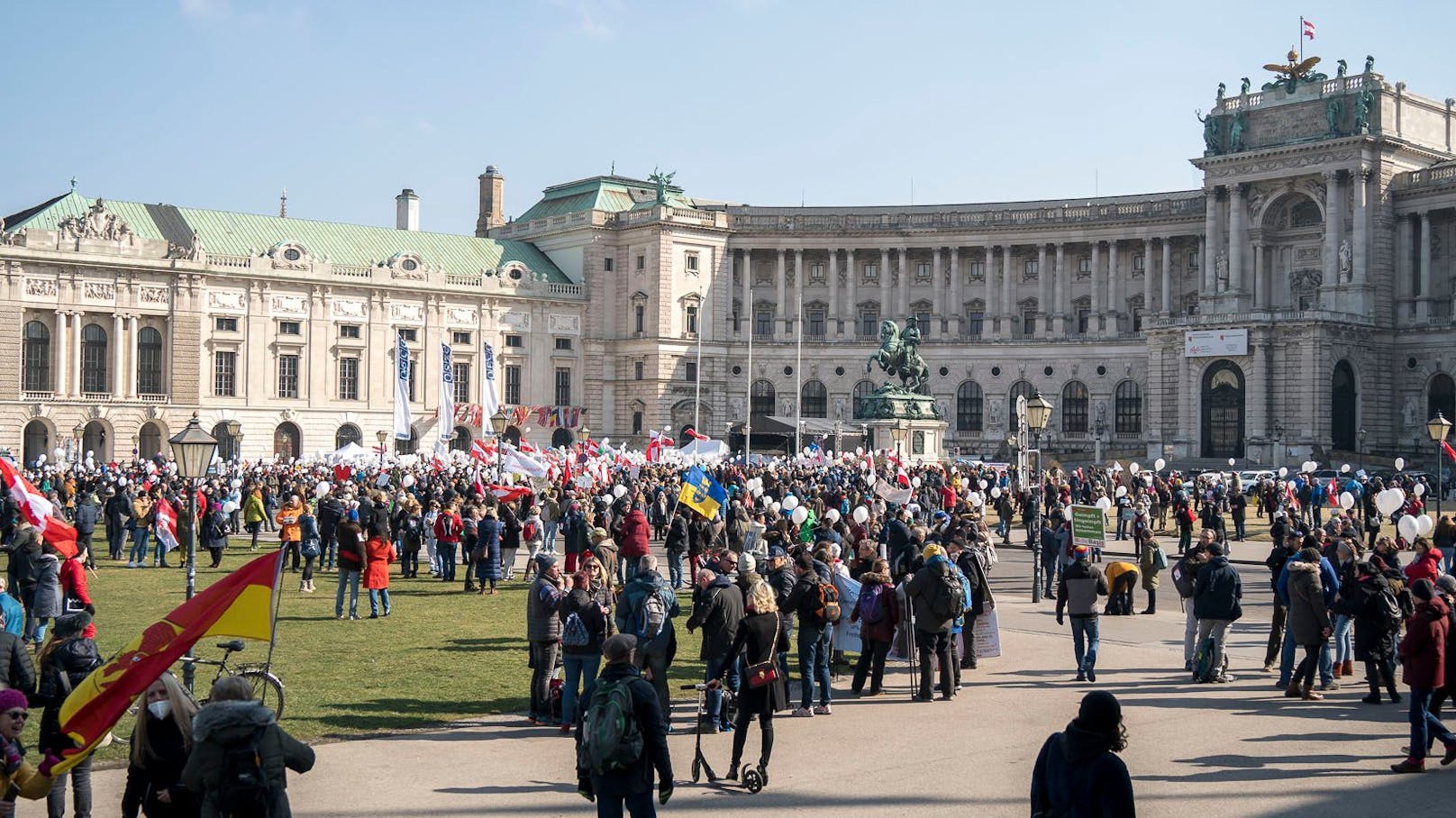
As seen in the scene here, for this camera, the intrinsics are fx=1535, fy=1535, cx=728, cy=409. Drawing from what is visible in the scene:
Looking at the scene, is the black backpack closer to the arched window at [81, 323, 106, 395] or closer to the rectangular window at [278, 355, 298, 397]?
the arched window at [81, 323, 106, 395]

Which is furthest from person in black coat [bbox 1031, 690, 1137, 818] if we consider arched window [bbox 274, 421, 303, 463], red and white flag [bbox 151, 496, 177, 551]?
arched window [bbox 274, 421, 303, 463]

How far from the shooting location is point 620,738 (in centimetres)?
1053

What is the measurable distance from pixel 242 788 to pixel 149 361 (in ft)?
247

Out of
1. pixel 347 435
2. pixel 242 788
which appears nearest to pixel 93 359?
pixel 347 435

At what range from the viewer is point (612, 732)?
10.5 meters

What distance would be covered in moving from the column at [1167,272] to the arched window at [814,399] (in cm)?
2129

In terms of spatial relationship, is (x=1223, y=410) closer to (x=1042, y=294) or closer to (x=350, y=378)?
(x=1042, y=294)

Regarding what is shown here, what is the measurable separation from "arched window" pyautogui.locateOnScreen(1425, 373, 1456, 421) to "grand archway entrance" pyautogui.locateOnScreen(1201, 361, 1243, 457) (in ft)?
32.6

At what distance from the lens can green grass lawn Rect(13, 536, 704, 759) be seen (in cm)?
1745

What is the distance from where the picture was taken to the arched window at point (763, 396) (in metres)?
97.2

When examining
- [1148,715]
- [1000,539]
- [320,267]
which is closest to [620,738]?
[1148,715]

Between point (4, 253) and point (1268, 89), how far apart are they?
6540cm

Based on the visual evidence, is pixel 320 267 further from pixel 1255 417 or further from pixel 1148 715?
pixel 1148 715

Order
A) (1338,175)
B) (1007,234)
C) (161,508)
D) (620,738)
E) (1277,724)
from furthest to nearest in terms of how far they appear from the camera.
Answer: (1007,234)
(1338,175)
(161,508)
(1277,724)
(620,738)
